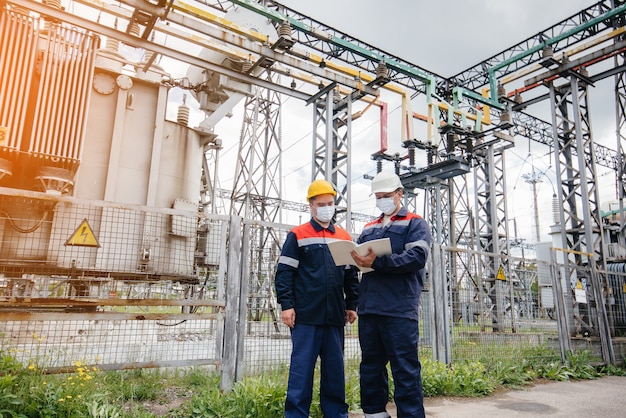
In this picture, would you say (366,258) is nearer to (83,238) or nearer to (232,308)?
(232,308)

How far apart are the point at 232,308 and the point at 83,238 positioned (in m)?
1.67

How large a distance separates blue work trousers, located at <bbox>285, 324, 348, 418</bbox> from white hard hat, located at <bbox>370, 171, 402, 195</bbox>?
1.34 meters

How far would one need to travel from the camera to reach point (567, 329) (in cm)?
757

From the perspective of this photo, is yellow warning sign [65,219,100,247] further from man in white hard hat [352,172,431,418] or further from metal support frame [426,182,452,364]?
metal support frame [426,182,452,364]

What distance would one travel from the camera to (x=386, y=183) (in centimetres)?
391

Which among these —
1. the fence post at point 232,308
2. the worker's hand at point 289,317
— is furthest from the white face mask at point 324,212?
the fence post at point 232,308

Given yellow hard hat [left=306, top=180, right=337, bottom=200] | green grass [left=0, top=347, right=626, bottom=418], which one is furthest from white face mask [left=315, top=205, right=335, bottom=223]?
green grass [left=0, top=347, right=626, bottom=418]

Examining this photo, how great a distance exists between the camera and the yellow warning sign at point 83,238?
12.7 feet

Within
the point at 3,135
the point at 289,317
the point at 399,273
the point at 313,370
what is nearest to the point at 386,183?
the point at 399,273

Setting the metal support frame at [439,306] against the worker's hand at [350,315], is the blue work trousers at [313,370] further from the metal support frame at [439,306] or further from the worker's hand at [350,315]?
the metal support frame at [439,306]

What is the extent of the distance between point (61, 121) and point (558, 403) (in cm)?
796

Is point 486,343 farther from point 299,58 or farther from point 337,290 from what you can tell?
point 299,58

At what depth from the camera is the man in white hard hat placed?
337 cm

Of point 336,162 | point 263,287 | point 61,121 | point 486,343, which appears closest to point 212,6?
point 336,162
